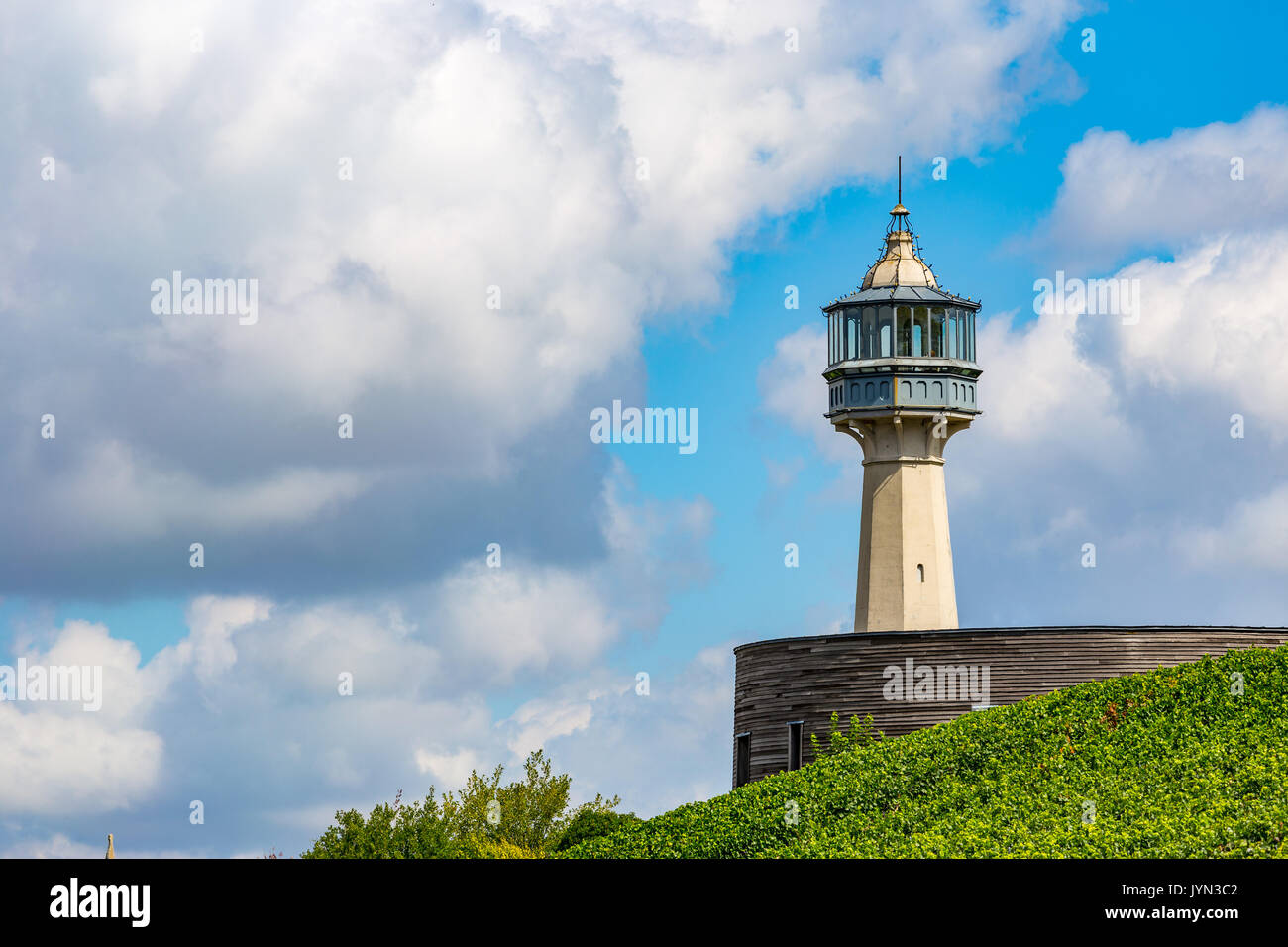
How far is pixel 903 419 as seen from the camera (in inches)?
2000

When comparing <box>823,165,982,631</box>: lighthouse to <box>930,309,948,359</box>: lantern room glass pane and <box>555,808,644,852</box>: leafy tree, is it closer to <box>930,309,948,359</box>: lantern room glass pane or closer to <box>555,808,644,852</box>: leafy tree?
<box>930,309,948,359</box>: lantern room glass pane

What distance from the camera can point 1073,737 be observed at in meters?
30.2

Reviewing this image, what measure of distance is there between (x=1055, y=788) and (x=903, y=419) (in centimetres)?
2386

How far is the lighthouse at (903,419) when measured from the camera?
164ft

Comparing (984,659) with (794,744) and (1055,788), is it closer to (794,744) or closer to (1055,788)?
(794,744)

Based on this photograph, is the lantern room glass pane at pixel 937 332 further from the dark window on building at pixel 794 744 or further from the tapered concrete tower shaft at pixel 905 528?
the dark window on building at pixel 794 744

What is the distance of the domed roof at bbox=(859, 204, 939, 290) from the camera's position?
52562 millimetres

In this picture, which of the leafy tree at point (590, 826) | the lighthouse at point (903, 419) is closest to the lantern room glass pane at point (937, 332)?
the lighthouse at point (903, 419)
